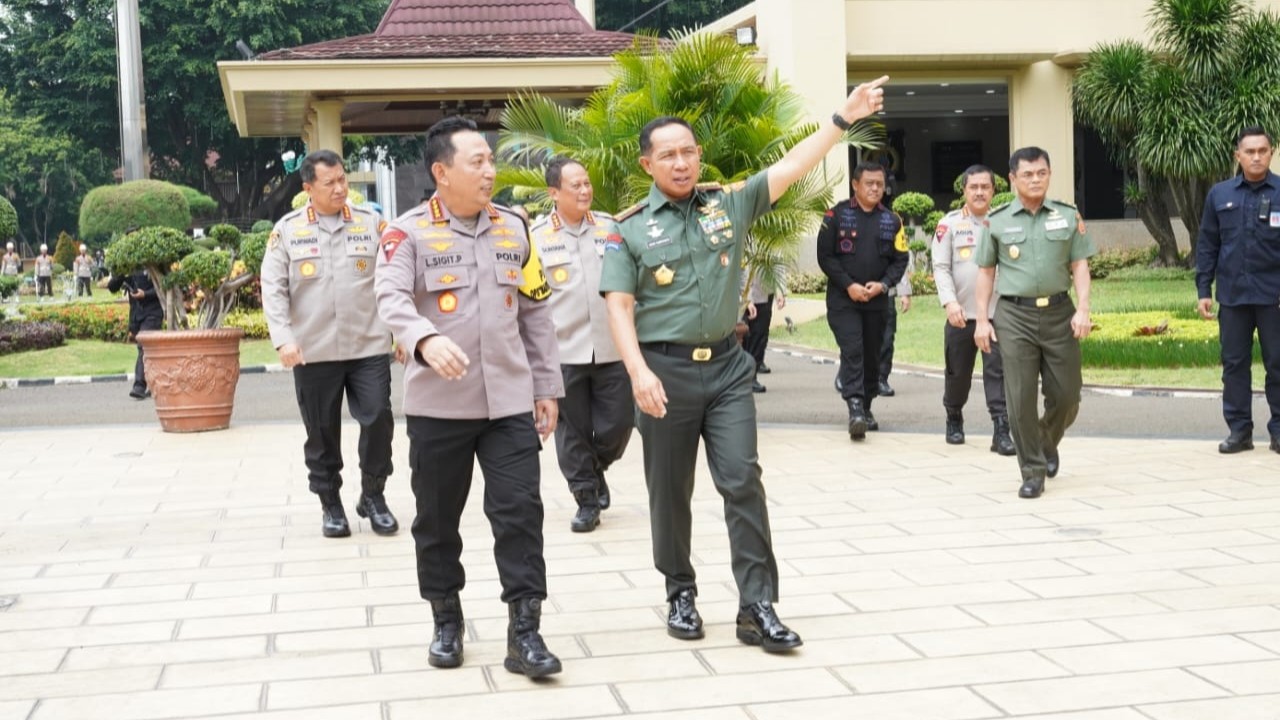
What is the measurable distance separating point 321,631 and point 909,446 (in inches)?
223

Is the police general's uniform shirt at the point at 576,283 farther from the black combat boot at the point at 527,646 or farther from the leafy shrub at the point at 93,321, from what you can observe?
the leafy shrub at the point at 93,321

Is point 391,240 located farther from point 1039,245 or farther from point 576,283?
point 1039,245

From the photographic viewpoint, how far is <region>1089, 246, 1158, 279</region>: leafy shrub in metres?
29.3

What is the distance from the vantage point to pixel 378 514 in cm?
802

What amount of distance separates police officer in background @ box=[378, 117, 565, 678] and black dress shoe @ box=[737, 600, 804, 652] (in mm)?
728

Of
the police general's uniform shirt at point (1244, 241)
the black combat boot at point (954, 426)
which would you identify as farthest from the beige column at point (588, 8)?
the police general's uniform shirt at point (1244, 241)

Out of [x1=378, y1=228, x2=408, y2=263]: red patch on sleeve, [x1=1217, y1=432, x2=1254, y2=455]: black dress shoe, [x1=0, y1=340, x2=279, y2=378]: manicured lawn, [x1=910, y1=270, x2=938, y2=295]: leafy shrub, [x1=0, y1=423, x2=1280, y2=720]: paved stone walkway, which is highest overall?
[x1=378, y1=228, x2=408, y2=263]: red patch on sleeve

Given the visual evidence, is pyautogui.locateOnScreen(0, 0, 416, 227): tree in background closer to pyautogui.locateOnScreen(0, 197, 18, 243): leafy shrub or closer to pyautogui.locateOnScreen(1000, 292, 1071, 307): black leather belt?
pyautogui.locateOnScreen(0, 197, 18, 243): leafy shrub

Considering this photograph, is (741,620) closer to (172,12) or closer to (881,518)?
(881,518)

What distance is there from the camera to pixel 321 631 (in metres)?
5.85

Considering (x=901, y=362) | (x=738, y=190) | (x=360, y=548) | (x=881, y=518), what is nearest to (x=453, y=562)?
(x=738, y=190)

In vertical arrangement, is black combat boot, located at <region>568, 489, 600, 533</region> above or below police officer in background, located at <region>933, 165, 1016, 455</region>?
below

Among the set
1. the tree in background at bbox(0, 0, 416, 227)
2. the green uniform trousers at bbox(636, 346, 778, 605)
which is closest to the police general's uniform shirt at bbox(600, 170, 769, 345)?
the green uniform trousers at bbox(636, 346, 778, 605)

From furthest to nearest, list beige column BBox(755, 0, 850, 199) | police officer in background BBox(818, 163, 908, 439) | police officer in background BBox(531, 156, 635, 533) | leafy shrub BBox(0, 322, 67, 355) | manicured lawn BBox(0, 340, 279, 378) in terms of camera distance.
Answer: beige column BBox(755, 0, 850, 199)
leafy shrub BBox(0, 322, 67, 355)
manicured lawn BBox(0, 340, 279, 378)
police officer in background BBox(818, 163, 908, 439)
police officer in background BBox(531, 156, 635, 533)
